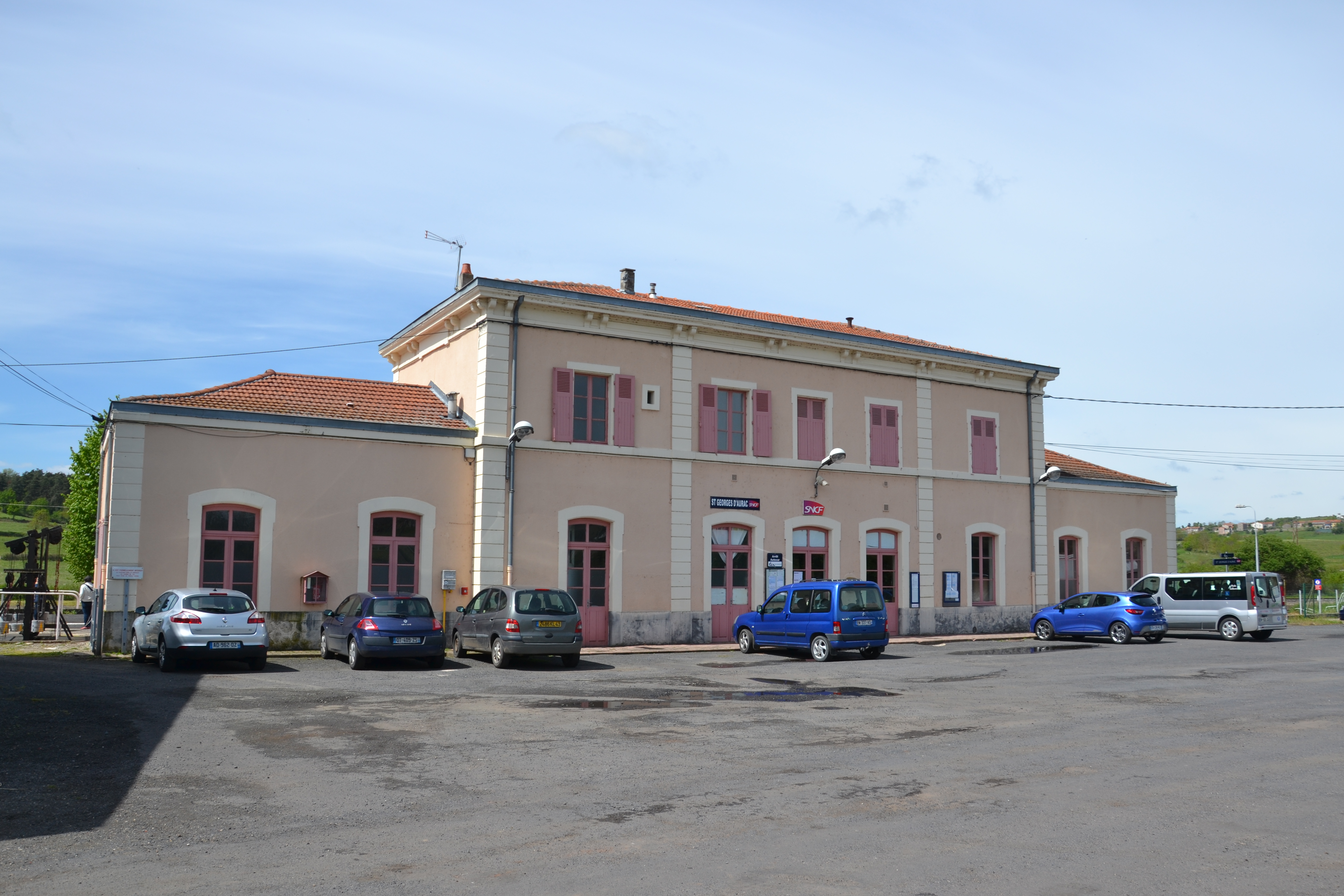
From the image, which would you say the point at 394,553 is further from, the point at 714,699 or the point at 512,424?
the point at 714,699

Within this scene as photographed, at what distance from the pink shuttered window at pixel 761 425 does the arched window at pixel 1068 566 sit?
1158 cm

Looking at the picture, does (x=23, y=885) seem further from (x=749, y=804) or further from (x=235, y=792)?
(x=749, y=804)

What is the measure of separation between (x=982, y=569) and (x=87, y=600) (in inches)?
907

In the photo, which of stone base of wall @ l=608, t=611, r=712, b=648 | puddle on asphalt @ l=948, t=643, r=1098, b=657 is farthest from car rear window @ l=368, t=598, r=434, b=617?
puddle on asphalt @ l=948, t=643, r=1098, b=657

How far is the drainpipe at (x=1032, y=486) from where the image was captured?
30.9m

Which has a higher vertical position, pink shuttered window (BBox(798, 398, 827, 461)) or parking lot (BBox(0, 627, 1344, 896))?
pink shuttered window (BBox(798, 398, 827, 461))

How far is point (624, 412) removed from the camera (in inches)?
955

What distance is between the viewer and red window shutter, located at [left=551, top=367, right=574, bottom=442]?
76.6 feet

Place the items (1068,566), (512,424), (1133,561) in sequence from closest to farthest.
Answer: (512,424)
(1068,566)
(1133,561)

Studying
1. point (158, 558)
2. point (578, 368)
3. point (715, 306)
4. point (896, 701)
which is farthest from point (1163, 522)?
point (158, 558)

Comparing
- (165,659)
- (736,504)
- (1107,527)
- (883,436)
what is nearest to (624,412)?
(736,504)

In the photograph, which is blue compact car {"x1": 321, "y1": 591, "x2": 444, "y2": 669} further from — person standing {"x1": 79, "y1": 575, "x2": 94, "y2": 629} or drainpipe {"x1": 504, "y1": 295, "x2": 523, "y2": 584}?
person standing {"x1": 79, "y1": 575, "x2": 94, "y2": 629}

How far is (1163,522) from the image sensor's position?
35344 mm

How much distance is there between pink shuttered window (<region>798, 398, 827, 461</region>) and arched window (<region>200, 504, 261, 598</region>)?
504 inches
